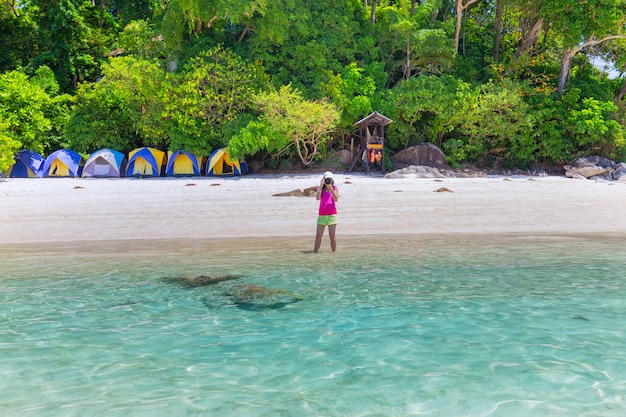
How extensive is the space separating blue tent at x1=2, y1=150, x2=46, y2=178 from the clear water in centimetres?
1993

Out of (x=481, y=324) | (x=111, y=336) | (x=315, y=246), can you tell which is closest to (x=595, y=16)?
(x=315, y=246)

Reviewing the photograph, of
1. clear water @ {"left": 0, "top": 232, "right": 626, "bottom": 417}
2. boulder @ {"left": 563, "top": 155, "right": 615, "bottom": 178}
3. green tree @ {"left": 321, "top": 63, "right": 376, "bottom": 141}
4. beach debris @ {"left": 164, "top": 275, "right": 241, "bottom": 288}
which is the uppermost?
green tree @ {"left": 321, "top": 63, "right": 376, "bottom": 141}

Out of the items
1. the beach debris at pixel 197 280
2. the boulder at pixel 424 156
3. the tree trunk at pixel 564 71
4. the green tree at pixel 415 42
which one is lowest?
the beach debris at pixel 197 280

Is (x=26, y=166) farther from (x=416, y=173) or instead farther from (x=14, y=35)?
(x=416, y=173)

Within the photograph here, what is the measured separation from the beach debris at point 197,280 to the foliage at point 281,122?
16323 millimetres

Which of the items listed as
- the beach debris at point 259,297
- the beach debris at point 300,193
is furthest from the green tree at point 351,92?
the beach debris at point 259,297

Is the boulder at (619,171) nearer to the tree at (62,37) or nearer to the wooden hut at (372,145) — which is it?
the wooden hut at (372,145)

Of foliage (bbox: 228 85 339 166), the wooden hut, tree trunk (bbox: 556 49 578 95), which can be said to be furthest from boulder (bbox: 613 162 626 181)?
foliage (bbox: 228 85 339 166)

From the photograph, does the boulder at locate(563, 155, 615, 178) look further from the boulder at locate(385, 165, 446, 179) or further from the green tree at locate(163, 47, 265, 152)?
the green tree at locate(163, 47, 265, 152)

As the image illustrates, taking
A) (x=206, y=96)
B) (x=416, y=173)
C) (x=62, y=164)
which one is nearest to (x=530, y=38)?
(x=416, y=173)

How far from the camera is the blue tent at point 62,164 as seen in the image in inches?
969

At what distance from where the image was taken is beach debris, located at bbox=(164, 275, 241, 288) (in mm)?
6043

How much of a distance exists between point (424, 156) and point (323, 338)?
74.1ft

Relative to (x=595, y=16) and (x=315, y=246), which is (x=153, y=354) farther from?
(x=595, y=16)
